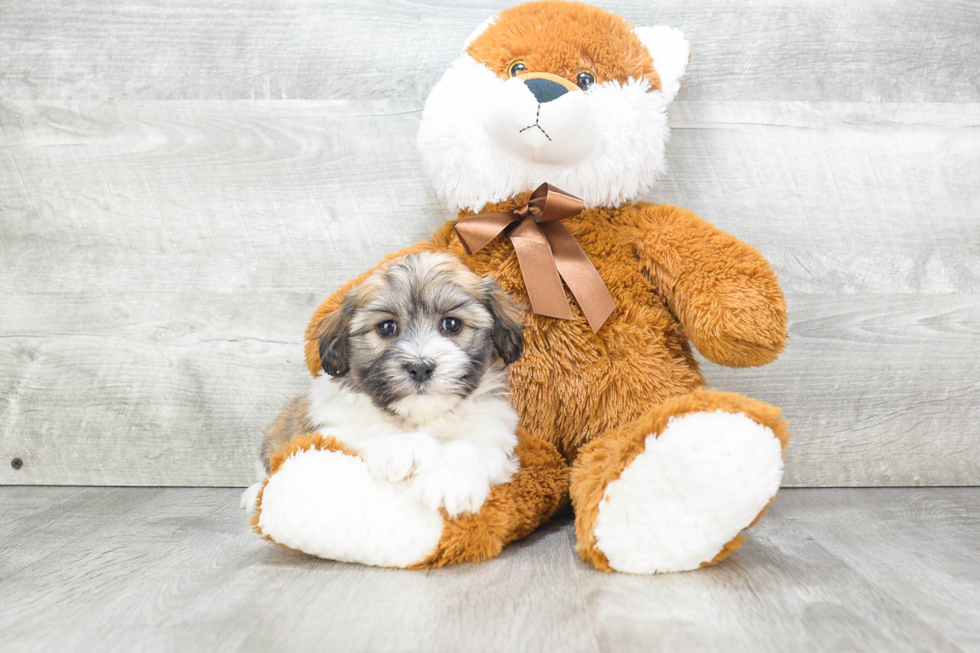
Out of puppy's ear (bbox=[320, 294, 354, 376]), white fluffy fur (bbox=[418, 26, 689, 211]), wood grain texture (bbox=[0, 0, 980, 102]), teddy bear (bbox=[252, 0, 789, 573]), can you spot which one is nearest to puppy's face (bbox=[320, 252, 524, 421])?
puppy's ear (bbox=[320, 294, 354, 376])

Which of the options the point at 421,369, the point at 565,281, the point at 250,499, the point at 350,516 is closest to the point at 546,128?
the point at 565,281

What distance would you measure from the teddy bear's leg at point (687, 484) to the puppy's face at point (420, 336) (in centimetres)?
33

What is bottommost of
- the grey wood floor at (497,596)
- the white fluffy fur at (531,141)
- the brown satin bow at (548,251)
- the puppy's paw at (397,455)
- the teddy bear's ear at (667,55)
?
the grey wood floor at (497,596)

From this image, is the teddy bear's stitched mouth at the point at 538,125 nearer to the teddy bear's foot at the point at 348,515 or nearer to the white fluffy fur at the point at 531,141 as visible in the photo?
the white fluffy fur at the point at 531,141

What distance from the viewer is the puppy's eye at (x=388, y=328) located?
1.39 meters

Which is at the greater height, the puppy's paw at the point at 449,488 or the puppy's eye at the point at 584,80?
the puppy's eye at the point at 584,80

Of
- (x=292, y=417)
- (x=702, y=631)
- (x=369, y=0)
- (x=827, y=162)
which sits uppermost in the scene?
(x=369, y=0)

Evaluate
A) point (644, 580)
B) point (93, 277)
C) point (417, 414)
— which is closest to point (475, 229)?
point (417, 414)

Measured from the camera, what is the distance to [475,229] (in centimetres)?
154

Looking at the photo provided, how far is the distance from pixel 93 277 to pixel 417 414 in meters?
1.21

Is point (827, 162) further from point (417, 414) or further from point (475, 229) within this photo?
point (417, 414)

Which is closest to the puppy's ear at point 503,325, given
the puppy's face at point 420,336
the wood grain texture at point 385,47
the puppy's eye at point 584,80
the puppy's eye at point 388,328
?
the puppy's face at point 420,336

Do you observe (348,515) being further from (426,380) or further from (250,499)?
(250,499)

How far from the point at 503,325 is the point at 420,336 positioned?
178 mm
